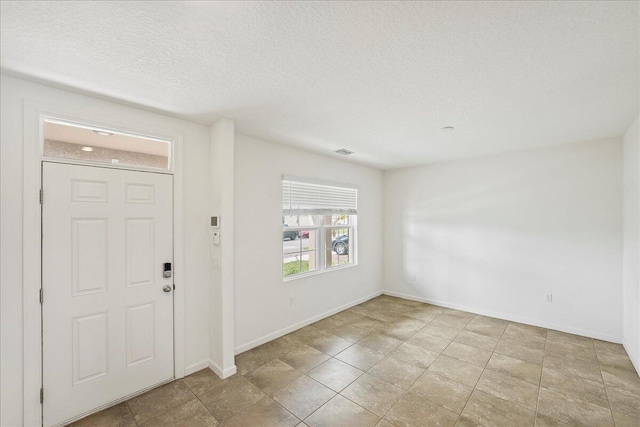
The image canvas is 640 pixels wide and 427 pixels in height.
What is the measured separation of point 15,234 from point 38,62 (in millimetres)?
1212

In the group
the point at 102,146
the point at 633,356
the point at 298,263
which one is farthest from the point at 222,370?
the point at 633,356

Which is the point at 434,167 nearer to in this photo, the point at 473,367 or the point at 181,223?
the point at 473,367

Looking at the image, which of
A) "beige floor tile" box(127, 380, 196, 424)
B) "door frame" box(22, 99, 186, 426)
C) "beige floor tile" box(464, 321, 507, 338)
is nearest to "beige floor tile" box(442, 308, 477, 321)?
"beige floor tile" box(464, 321, 507, 338)

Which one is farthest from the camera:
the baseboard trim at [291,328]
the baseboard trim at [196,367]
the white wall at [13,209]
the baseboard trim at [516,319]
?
the baseboard trim at [516,319]

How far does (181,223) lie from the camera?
278 centimetres

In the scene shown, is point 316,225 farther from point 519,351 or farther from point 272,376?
point 519,351

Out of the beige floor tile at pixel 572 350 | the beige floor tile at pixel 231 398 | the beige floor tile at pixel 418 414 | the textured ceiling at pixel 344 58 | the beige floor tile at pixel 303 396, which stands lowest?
the beige floor tile at pixel 231 398

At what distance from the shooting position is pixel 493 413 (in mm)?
2211

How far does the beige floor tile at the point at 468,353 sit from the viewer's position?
303 cm

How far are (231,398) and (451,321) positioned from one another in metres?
3.30

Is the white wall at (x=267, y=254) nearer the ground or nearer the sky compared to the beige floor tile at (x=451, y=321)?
nearer the sky

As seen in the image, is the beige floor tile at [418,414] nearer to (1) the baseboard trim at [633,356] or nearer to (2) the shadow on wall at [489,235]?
(1) the baseboard trim at [633,356]

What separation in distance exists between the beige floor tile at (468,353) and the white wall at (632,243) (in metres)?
1.38

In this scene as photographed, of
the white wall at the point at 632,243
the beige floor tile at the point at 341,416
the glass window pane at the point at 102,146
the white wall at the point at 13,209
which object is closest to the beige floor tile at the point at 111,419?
the white wall at the point at 13,209
